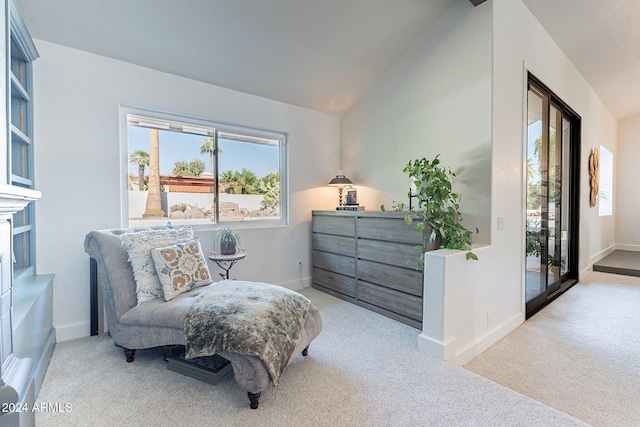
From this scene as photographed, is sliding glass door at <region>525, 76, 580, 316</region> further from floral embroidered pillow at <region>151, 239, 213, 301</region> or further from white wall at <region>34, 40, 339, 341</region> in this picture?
white wall at <region>34, 40, 339, 341</region>

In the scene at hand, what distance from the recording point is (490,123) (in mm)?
2508

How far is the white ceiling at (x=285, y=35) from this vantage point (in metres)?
2.30

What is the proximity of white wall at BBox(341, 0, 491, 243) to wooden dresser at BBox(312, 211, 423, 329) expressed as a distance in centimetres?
52

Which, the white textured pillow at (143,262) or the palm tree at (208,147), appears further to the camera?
the palm tree at (208,147)

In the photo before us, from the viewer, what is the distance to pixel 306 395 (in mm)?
1765

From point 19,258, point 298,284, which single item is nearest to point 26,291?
point 19,258

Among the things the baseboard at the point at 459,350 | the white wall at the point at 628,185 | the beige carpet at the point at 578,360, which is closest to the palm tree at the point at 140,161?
the baseboard at the point at 459,350

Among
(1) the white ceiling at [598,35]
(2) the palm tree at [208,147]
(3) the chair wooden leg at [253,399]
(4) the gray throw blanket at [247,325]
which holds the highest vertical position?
(1) the white ceiling at [598,35]

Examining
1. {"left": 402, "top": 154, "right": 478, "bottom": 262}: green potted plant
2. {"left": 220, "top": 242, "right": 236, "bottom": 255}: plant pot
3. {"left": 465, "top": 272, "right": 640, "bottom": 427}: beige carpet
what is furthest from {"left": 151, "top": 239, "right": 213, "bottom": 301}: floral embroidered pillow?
{"left": 465, "top": 272, "right": 640, "bottom": 427}: beige carpet

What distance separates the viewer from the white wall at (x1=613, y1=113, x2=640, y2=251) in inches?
254

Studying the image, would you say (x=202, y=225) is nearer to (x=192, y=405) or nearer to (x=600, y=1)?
(x=192, y=405)

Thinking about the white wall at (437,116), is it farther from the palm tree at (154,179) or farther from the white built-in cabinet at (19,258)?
the white built-in cabinet at (19,258)

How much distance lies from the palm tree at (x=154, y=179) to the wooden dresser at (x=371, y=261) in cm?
179

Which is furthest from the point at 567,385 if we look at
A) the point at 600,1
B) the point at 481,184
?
the point at 600,1
